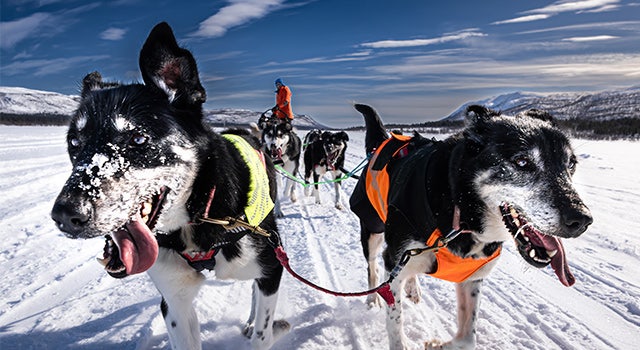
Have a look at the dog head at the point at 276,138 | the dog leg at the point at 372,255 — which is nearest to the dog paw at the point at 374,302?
the dog leg at the point at 372,255

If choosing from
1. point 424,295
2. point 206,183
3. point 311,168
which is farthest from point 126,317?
point 311,168

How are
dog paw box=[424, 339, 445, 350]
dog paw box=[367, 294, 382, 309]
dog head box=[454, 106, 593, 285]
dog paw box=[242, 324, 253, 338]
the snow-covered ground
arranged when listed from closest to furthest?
dog head box=[454, 106, 593, 285], dog paw box=[424, 339, 445, 350], the snow-covered ground, dog paw box=[242, 324, 253, 338], dog paw box=[367, 294, 382, 309]

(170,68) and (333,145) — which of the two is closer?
(170,68)

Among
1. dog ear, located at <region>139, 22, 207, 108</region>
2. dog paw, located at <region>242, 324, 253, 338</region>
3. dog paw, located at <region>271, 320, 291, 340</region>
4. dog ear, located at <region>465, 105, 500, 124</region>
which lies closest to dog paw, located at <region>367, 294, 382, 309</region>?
dog paw, located at <region>271, 320, 291, 340</region>

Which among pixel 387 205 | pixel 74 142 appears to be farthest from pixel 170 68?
pixel 387 205

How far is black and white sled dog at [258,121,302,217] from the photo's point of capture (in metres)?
9.08

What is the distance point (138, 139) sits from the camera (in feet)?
6.33

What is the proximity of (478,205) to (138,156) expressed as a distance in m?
1.87

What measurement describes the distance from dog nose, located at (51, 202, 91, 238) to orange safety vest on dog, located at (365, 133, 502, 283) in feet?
6.23

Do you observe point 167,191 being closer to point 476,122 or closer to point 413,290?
point 476,122

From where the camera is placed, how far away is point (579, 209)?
1.93 metres

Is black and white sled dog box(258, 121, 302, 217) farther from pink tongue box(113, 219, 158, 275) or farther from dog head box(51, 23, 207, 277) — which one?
pink tongue box(113, 219, 158, 275)

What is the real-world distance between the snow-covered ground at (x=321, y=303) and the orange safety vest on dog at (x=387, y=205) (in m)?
0.83

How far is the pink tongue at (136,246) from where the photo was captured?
1.86 metres
